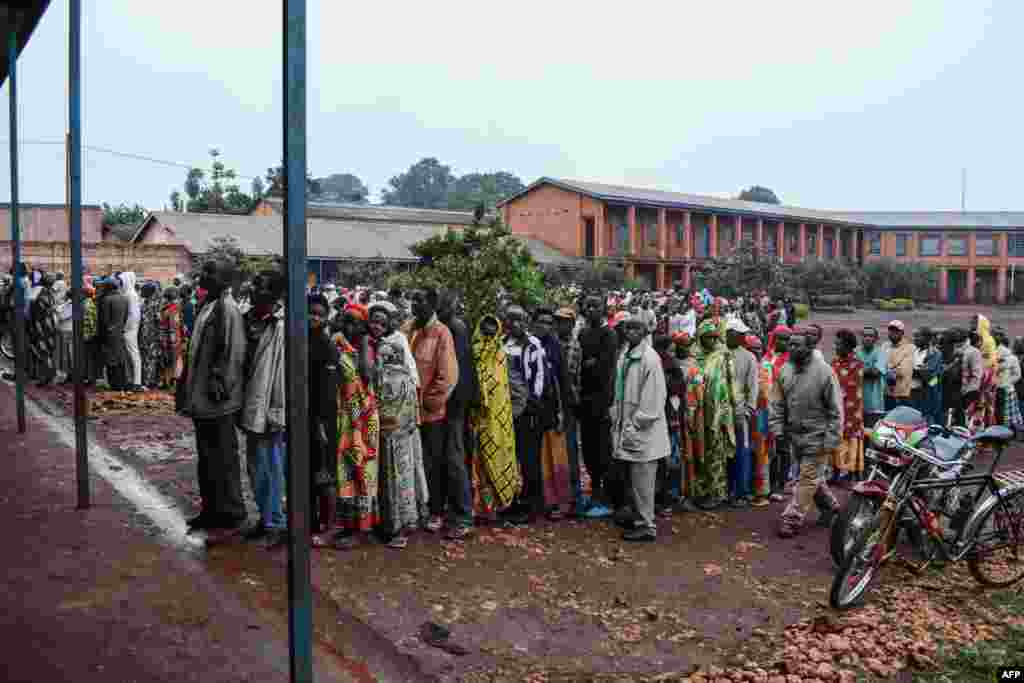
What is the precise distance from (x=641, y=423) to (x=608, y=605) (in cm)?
170

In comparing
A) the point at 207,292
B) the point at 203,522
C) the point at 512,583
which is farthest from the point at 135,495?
the point at 512,583

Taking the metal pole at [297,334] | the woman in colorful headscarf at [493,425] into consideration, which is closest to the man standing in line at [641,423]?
the woman in colorful headscarf at [493,425]

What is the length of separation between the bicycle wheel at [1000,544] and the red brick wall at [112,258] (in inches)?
950

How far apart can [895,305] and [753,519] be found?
4083 cm

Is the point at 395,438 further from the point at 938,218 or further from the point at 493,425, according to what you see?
the point at 938,218

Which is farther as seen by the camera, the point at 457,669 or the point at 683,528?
the point at 683,528

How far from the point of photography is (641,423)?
6.95 metres

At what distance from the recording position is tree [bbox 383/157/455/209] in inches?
3420

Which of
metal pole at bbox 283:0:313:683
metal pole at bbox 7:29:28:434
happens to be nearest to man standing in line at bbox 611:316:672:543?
metal pole at bbox 283:0:313:683

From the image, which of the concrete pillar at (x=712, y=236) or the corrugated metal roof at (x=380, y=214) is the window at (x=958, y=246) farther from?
the corrugated metal roof at (x=380, y=214)

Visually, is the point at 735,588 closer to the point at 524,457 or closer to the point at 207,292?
the point at 524,457

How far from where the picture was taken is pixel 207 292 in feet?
21.2

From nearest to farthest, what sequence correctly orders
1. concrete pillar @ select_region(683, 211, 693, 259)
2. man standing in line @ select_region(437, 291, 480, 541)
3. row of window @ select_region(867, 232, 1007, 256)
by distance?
man standing in line @ select_region(437, 291, 480, 541) → concrete pillar @ select_region(683, 211, 693, 259) → row of window @ select_region(867, 232, 1007, 256)

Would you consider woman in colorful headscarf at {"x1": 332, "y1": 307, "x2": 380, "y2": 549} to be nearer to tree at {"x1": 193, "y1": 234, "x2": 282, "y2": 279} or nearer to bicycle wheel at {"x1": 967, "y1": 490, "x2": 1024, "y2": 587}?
bicycle wheel at {"x1": 967, "y1": 490, "x2": 1024, "y2": 587}
